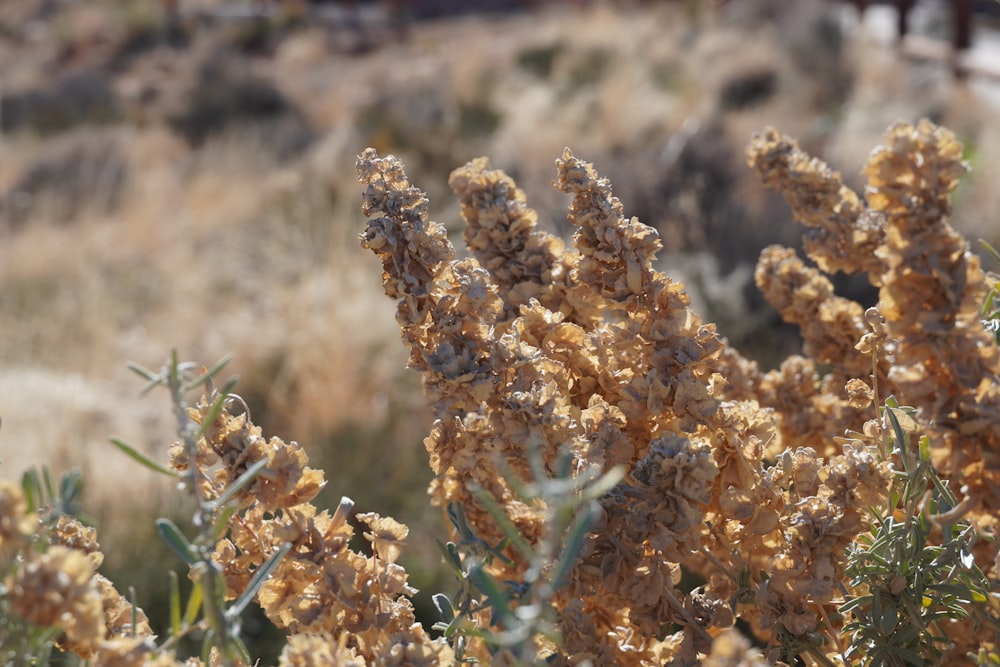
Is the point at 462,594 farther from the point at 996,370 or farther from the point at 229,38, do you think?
the point at 229,38

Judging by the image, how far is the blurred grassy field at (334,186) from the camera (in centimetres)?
388

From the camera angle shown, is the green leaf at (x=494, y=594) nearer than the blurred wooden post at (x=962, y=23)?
Yes

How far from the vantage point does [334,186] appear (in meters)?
7.71

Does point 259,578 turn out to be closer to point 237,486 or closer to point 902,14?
point 237,486

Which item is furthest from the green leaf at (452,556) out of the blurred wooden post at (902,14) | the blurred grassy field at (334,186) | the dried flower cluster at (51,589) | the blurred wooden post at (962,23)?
the blurred wooden post at (902,14)

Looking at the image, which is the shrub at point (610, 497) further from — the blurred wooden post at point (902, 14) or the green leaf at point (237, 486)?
the blurred wooden post at point (902, 14)

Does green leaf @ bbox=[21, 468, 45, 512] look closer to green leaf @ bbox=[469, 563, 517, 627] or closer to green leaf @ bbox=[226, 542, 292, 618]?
green leaf @ bbox=[226, 542, 292, 618]

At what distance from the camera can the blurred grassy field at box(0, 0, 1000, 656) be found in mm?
3885

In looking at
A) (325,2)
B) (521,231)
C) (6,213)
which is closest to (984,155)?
(521,231)

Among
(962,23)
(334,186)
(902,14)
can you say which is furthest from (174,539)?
(902,14)

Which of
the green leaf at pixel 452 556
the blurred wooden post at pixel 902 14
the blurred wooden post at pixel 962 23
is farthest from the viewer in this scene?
the blurred wooden post at pixel 902 14

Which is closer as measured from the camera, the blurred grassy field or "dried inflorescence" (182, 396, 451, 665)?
"dried inflorescence" (182, 396, 451, 665)

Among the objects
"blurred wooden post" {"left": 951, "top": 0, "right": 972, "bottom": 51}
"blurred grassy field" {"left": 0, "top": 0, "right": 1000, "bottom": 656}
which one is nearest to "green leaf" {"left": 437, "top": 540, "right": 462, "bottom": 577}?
"blurred grassy field" {"left": 0, "top": 0, "right": 1000, "bottom": 656}

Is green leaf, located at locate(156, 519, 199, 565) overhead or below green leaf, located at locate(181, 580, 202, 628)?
overhead
